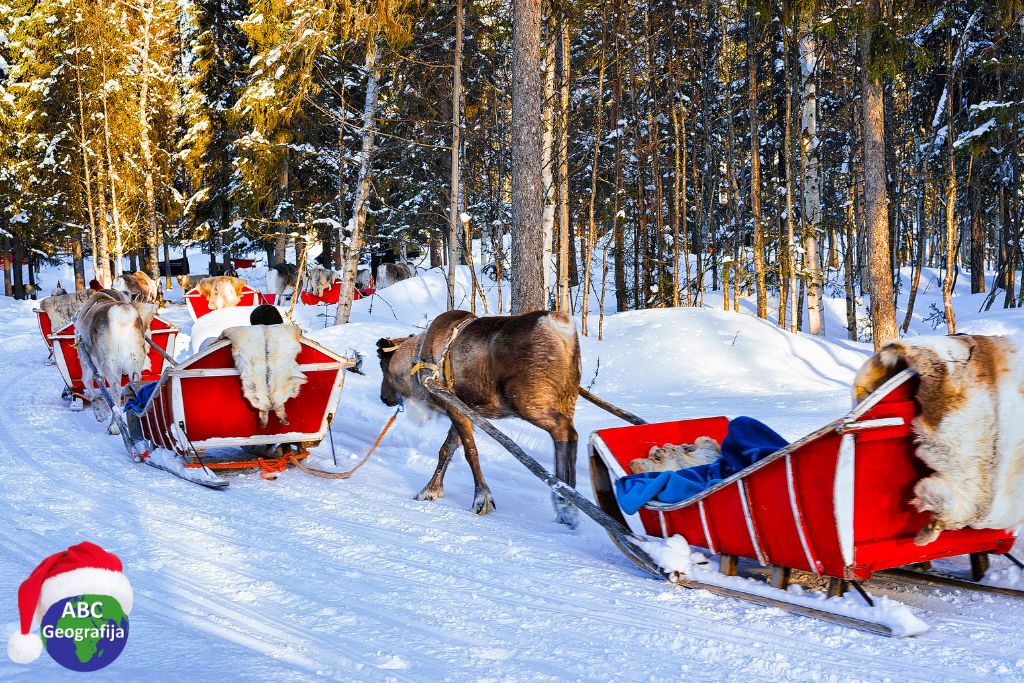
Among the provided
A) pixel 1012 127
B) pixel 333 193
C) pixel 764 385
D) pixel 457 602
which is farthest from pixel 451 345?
pixel 333 193

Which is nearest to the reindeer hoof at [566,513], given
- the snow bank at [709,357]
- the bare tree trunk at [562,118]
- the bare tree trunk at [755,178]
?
the snow bank at [709,357]

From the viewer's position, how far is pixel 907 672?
3137mm

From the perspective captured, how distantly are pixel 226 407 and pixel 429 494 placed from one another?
2.03 meters

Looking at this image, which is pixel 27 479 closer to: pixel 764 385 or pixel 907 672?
pixel 907 672

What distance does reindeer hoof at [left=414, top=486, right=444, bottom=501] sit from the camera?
652 cm

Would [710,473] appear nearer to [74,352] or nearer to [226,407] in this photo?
[226,407]

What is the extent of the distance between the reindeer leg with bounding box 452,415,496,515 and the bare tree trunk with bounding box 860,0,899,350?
6.99 m

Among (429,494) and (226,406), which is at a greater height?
(226,406)

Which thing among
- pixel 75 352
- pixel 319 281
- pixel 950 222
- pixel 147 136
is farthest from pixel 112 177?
pixel 950 222

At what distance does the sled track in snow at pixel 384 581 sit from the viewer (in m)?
3.52

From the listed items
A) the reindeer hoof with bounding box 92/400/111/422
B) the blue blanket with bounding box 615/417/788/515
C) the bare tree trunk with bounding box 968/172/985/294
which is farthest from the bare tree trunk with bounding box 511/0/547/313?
the bare tree trunk with bounding box 968/172/985/294

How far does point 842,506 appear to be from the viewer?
136 inches

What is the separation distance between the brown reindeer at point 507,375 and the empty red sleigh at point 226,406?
1.05 meters

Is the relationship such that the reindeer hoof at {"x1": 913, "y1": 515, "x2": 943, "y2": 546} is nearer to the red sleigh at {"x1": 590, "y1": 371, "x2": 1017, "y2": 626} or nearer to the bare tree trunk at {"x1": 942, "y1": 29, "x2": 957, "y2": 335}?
the red sleigh at {"x1": 590, "y1": 371, "x2": 1017, "y2": 626}
